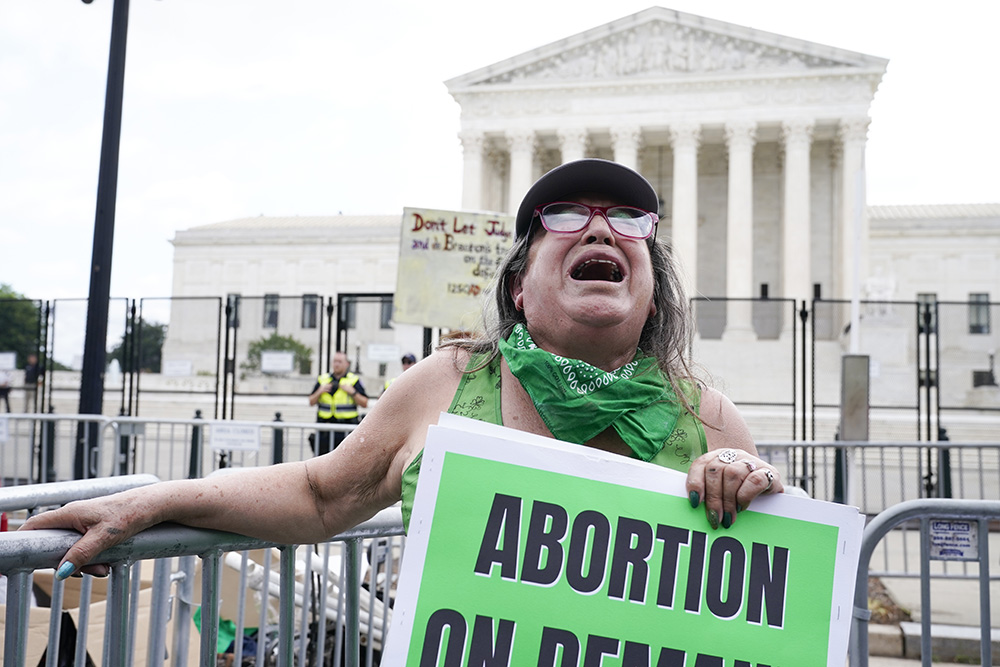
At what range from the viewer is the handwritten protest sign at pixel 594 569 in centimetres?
146

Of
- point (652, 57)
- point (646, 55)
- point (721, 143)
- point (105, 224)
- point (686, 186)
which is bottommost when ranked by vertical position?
point (105, 224)

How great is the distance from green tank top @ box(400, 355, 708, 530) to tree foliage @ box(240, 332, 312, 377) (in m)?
15.2

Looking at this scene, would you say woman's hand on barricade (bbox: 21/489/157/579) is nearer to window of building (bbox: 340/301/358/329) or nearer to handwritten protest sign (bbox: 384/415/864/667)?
handwritten protest sign (bbox: 384/415/864/667)

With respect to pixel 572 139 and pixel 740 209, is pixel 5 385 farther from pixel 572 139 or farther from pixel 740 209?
pixel 740 209

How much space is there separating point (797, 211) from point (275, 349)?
28648mm

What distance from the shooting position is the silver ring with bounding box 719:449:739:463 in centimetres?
146

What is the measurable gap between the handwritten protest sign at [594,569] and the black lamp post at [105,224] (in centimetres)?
509

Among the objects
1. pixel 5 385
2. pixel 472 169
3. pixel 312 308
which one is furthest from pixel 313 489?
pixel 472 169

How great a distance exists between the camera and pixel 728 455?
4.80ft

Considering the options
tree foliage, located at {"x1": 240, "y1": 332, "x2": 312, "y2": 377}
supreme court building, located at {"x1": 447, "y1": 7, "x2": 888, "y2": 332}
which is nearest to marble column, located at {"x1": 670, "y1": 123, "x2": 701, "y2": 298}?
supreme court building, located at {"x1": 447, "y1": 7, "x2": 888, "y2": 332}

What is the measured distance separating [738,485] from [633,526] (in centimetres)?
22

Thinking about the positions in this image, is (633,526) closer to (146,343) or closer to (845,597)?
(845,597)

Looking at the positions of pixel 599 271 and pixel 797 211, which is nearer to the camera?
pixel 599 271

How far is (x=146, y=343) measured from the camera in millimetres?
15859
